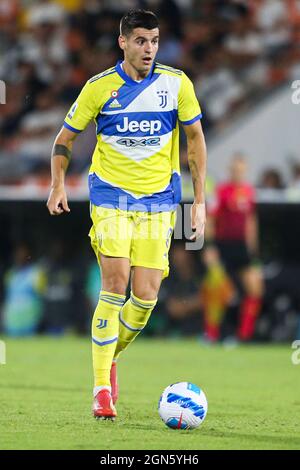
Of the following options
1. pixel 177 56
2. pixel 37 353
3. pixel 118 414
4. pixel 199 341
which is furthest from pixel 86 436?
pixel 177 56

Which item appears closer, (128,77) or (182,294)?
(128,77)

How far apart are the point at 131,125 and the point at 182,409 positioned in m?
1.80

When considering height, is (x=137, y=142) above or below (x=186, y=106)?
below

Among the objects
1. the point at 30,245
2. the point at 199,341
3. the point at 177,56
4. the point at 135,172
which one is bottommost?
the point at 199,341

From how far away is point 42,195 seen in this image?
14672 mm

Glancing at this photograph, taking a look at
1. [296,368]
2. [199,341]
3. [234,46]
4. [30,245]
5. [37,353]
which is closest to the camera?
[296,368]

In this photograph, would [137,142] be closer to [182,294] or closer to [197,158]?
[197,158]

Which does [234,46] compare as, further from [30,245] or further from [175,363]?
[175,363]

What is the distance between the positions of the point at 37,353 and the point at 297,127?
5.65 metres

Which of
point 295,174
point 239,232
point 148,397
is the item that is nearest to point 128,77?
point 148,397

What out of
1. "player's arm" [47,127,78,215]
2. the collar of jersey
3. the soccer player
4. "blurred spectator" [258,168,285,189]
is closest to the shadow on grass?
the soccer player

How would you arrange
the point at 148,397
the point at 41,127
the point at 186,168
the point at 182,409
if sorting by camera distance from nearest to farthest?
1. the point at 182,409
2. the point at 148,397
3. the point at 186,168
4. the point at 41,127

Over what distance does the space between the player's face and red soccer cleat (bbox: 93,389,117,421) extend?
2.01 m

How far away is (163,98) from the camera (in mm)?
6527
